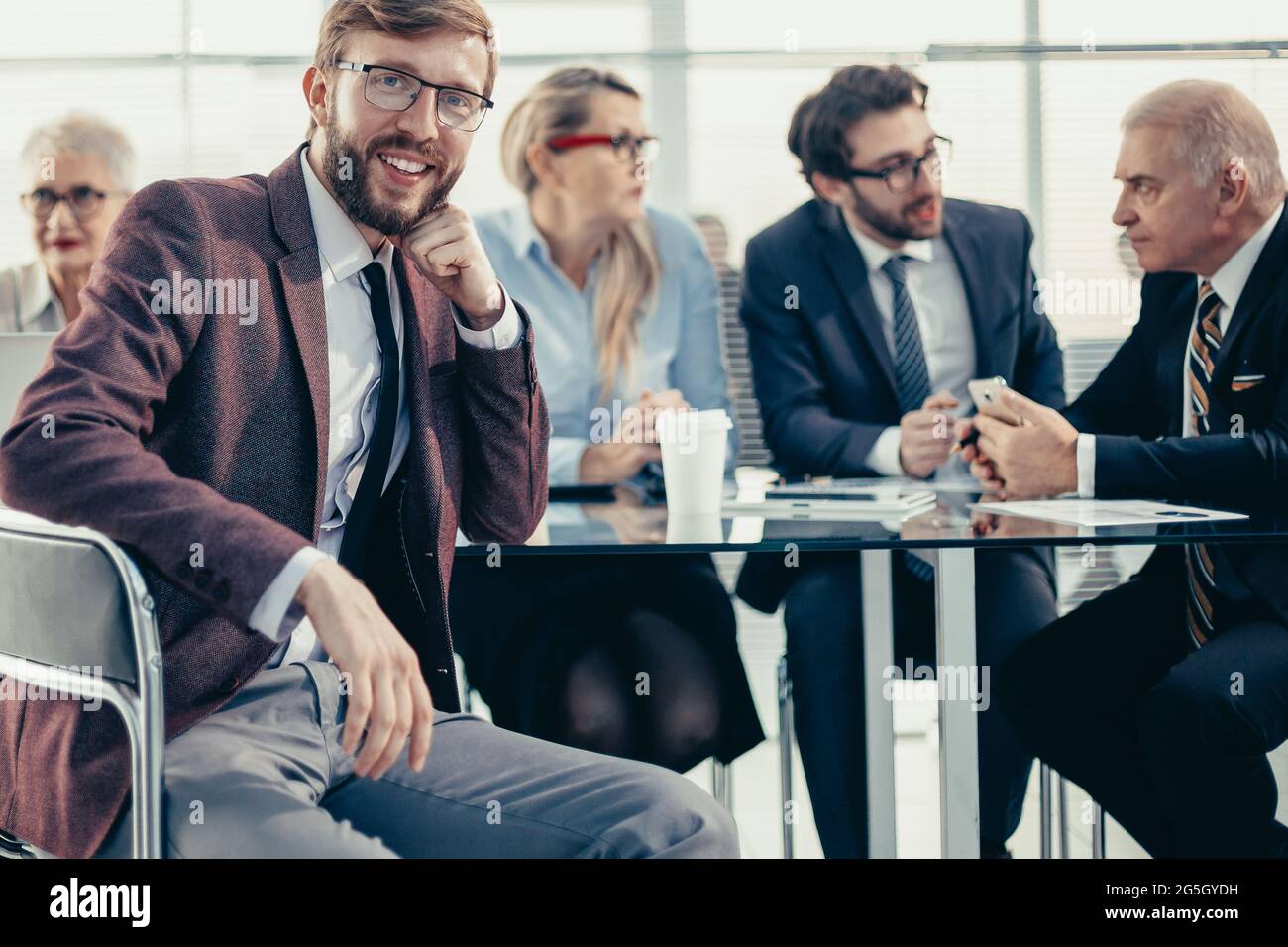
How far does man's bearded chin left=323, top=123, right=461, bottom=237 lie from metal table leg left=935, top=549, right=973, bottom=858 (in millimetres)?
784

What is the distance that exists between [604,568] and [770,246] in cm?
84

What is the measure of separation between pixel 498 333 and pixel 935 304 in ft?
4.15

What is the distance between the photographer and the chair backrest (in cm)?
105

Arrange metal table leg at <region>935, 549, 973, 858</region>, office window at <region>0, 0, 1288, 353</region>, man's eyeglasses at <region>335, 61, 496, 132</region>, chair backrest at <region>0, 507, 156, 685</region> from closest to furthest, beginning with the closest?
1. chair backrest at <region>0, 507, 156, 685</region>
2. man's eyeglasses at <region>335, 61, 496, 132</region>
3. metal table leg at <region>935, 549, 973, 858</region>
4. office window at <region>0, 0, 1288, 353</region>

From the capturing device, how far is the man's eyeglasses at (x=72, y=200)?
2.60 metres

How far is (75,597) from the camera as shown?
1076 millimetres

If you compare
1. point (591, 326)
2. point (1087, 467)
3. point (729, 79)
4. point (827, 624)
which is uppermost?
point (729, 79)

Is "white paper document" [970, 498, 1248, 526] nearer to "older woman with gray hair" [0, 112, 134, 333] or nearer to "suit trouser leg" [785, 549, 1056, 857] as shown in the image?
"suit trouser leg" [785, 549, 1056, 857]

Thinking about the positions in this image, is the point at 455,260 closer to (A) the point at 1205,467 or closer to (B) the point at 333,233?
(B) the point at 333,233

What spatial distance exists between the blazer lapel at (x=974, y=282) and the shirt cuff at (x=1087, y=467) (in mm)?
578

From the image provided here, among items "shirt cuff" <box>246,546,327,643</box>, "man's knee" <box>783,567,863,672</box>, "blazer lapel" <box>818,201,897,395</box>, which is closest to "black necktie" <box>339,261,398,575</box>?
"shirt cuff" <box>246,546,327,643</box>

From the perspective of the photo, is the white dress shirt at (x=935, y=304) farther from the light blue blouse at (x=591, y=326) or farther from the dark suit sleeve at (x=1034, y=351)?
the light blue blouse at (x=591, y=326)

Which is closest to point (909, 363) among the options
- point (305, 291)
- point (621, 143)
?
point (621, 143)
